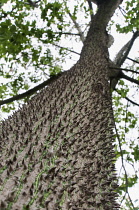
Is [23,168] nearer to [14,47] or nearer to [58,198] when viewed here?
[58,198]

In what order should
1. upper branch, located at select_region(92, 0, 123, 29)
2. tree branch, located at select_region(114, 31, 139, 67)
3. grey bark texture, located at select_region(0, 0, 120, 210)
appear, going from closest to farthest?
grey bark texture, located at select_region(0, 0, 120, 210) → upper branch, located at select_region(92, 0, 123, 29) → tree branch, located at select_region(114, 31, 139, 67)

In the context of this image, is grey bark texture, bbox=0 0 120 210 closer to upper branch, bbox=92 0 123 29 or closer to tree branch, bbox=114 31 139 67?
upper branch, bbox=92 0 123 29

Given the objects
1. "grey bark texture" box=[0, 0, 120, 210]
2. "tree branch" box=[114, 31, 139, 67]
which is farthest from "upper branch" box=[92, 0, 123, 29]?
"grey bark texture" box=[0, 0, 120, 210]

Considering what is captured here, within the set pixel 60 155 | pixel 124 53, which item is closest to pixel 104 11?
pixel 124 53

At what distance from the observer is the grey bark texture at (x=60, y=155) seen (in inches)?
51.0

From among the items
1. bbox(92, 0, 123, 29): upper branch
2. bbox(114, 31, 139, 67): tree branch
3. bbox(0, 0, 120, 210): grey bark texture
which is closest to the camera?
bbox(0, 0, 120, 210): grey bark texture

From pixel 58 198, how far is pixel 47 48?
5.67m

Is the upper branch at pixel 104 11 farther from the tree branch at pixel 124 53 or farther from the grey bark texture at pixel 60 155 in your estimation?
the grey bark texture at pixel 60 155

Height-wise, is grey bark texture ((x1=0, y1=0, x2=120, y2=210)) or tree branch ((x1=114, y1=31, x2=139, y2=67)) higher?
tree branch ((x1=114, y1=31, x2=139, y2=67))

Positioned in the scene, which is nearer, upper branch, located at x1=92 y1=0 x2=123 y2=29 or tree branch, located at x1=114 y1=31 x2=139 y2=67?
upper branch, located at x1=92 y1=0 x2=123 y2=29

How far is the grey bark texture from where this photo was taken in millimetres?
1295

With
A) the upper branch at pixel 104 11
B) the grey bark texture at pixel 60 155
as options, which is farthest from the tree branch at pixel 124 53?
the grey bark texture at pixel 60 155

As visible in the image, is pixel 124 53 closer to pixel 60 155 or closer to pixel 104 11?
pixel 104 11

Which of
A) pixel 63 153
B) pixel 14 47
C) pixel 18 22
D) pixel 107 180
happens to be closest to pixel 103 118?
pixel 107 180
